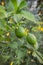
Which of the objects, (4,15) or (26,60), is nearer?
(4,15)

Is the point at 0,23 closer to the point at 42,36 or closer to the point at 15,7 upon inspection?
the point at 15,7

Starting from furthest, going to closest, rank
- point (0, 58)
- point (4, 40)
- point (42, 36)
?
point (42, 36) < point (0, 58) < point (4, 40)

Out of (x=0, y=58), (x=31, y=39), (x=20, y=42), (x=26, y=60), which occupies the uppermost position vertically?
(x=31, y=39)

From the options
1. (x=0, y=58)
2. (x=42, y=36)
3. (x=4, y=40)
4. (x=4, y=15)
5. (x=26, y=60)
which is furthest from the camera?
(x=42, y=36)

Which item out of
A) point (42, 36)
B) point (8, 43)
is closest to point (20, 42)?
point (8, 43)

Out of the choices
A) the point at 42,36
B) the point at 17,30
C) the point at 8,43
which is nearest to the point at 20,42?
the point at 8,43

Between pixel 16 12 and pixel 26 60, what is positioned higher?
pixel 16 12

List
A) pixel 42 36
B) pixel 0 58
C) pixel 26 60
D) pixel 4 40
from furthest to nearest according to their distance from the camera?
pixel 42 36 < pixel 26 60 < pixel 0 58 < pixel 4 40

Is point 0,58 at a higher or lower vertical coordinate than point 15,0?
lower

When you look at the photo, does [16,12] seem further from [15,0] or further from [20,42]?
[20,42]
